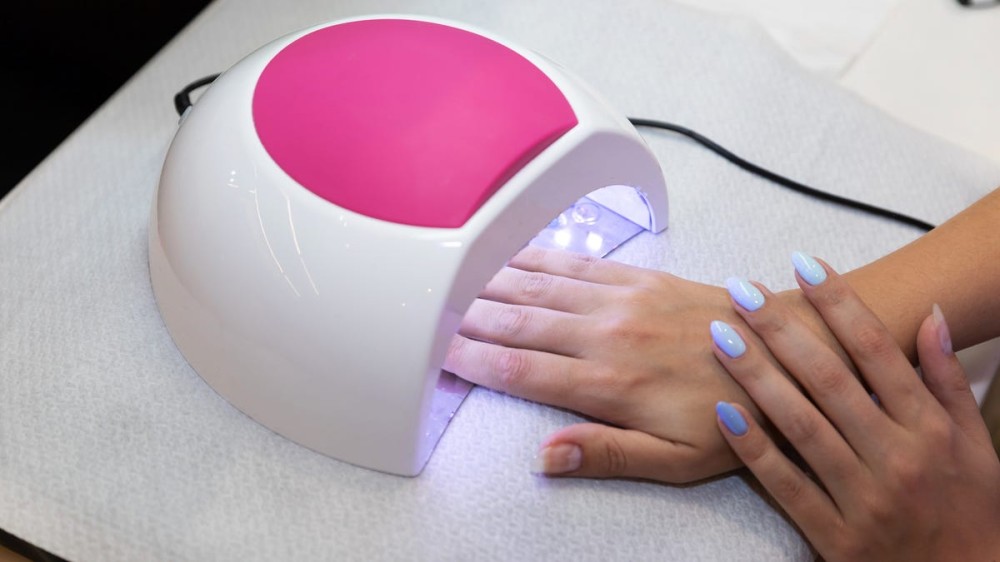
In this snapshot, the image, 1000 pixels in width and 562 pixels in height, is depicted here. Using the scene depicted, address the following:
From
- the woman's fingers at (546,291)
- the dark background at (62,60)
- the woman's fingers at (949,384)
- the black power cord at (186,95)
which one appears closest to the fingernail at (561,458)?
the woman's fingers at (546,291)

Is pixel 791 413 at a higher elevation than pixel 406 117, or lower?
lower

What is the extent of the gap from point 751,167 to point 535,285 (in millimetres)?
265

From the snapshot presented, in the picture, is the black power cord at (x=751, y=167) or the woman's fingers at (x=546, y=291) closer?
the woman's fingers at (x=546, y=291)

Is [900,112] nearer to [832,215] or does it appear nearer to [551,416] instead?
[832,215]

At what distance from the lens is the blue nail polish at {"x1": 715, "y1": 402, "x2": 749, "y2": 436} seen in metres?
0.55

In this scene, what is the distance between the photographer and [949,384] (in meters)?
0.59

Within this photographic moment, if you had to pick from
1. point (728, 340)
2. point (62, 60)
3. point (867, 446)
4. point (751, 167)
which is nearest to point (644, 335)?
point (728, 340)

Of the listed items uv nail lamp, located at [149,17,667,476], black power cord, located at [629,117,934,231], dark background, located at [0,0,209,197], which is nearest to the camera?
uv nail lamp, located at [149,17,667,476]

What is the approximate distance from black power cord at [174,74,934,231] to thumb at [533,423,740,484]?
0.29 metres

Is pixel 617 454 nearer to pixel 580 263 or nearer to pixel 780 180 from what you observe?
pixel 580 263

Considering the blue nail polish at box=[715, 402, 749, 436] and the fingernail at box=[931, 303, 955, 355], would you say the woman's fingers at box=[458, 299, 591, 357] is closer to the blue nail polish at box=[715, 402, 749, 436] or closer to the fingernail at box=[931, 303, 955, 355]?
the blue nail polish at box=[715, 402, 749, 436]

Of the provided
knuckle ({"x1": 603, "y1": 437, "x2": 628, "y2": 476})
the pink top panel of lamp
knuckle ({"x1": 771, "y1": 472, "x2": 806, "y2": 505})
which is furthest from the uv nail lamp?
knuckle ({"x1": 771, "y1": 472, "x2": 806, "y2": 505})

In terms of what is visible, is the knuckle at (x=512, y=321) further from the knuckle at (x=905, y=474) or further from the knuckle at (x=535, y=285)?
the knuckle at (x=905, y=474)

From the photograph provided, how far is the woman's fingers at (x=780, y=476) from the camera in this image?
→ 0.55 m
